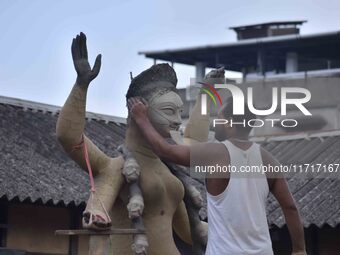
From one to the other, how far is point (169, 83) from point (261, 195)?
1.26 metres

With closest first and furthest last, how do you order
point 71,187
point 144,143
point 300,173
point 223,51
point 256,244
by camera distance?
point 256,244 < point 144,143 < point 71,187 < point 300,173 < point 223,51

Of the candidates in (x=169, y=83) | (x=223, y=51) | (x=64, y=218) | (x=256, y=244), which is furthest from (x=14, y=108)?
(x=223, y=51)

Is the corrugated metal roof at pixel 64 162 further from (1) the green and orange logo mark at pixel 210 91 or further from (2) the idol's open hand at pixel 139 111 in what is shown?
(2) the idol's open hand at pixel 139 111

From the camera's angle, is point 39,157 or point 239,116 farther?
point 39,157

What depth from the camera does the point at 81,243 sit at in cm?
1719

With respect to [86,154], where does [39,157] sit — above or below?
above

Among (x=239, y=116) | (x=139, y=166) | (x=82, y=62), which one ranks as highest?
(x=82, y=62)

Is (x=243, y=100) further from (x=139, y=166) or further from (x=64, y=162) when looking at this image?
(x=64, y=162)

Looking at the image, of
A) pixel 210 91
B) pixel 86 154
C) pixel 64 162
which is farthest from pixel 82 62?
pixel 64 162

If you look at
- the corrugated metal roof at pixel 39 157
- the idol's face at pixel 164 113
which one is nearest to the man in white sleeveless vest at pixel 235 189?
the idol's face at pixel 164 113

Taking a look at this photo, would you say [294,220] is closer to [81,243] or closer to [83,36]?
[83,36]

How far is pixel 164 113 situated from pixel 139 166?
42 centimetres

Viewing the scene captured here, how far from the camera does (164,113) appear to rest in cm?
984

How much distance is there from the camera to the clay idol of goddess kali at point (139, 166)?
30.7ft
